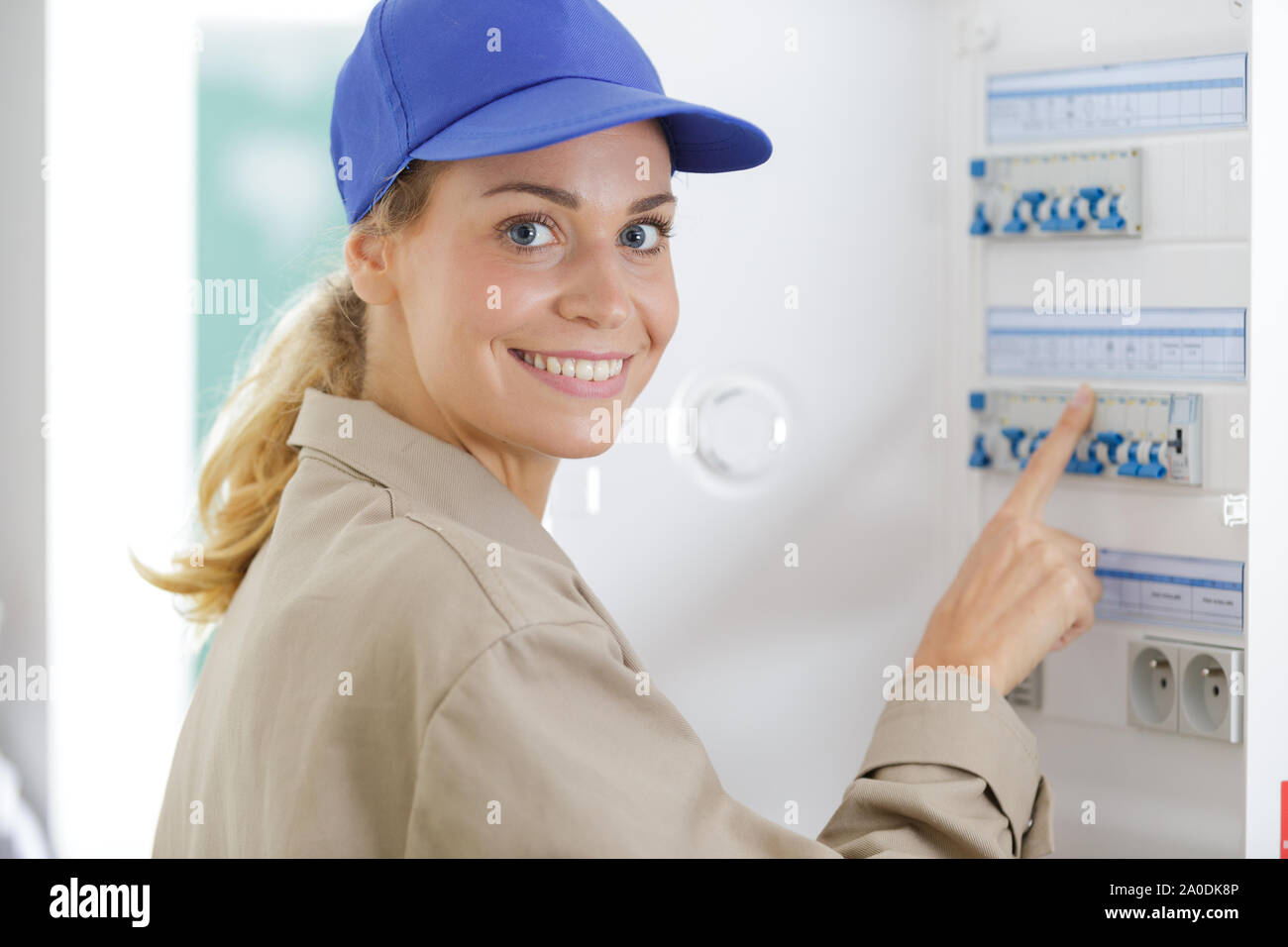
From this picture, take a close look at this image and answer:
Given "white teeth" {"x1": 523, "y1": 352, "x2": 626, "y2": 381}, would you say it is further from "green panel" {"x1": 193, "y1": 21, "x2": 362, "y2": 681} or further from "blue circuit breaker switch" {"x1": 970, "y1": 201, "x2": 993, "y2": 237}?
"green panel" {"x1": 193, "y1": 21, "x2": 362, "y2": 681}

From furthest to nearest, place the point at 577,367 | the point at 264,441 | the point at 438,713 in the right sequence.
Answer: the point at 264,441, the point at 577,367, the point at 438,713

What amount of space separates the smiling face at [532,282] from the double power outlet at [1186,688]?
63 centimetres

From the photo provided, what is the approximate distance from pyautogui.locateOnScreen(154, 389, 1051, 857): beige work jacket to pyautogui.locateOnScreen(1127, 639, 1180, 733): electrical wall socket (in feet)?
1.18

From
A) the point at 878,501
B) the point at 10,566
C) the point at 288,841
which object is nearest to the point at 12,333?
the point at 10,566

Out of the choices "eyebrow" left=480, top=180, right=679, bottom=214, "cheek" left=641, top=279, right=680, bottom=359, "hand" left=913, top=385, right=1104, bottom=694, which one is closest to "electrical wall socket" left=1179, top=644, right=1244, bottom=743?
"hand" left=913, top=385, right=1104, bottom=694

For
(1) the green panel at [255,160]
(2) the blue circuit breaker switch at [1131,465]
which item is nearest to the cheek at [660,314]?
(2) the blue circuit breaker switch at [1131,465]

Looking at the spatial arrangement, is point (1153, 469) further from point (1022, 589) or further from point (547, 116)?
point (547, 116)

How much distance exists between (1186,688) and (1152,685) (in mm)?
51

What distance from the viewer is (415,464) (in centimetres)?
99

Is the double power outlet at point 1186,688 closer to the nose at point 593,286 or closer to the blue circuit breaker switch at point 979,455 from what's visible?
the blue circuit breaker switch at point 979,455

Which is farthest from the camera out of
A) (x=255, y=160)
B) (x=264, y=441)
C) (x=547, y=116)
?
(x=255, y=160)

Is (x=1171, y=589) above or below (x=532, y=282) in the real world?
below

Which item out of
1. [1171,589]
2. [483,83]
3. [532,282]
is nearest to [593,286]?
[532,282]

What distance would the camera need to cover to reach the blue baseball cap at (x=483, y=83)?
0.93 m
